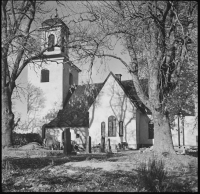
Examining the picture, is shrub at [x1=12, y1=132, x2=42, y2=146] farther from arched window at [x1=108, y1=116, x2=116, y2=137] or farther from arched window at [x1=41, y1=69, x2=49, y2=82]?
arched window at [x1=108, y1=116, x2=116, y2=137]

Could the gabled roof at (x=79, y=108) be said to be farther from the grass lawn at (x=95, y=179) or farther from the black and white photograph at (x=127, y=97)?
the grass lawn at (x=95, y=179)

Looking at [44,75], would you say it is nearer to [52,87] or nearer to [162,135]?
[52,87]

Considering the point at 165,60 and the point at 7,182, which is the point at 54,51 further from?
the point at 7,182

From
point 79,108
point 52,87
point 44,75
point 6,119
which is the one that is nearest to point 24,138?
point 79,108

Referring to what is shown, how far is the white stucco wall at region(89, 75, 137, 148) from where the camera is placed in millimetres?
26906

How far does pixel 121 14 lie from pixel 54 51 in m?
23.5

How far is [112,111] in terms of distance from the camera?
27922 millimetres

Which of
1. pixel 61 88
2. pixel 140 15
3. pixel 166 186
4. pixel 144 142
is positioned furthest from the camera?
pixel 61 88

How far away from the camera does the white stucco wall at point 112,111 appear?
26.9 metres

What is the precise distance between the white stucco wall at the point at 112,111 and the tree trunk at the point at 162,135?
46.7 feet

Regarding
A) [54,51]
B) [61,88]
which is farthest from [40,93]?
[54,51]

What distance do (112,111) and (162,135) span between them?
15666mm

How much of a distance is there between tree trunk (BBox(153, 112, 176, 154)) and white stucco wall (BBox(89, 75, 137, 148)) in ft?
46.7

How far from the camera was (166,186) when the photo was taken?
20.7 ft
